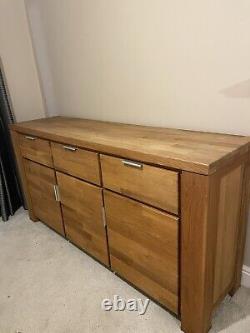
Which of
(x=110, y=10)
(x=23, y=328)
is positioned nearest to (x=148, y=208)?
(x=23, y=328)

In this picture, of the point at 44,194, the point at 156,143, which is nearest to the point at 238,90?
the point at 156,143

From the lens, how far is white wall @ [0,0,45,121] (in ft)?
6.91

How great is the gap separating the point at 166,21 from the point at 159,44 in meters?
0.12

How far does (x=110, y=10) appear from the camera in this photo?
63.5 inches

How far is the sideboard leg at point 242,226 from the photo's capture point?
4.03 feet

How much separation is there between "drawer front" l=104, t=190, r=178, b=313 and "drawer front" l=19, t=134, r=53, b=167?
0.58 m

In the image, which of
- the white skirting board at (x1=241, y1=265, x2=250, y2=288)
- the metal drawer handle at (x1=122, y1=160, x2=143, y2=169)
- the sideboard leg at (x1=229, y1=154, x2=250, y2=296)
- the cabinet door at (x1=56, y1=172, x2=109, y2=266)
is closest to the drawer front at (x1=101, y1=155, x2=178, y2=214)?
the metal drawer handle at (x1=122, y1=160, x2=143, y2=169)

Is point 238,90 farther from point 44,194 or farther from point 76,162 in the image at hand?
point 44,194

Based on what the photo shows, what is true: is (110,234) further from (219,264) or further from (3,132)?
(3,132)

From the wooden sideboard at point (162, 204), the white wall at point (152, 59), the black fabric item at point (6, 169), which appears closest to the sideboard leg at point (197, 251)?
the wooden sideboard at point (162, 204)

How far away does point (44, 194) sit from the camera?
6.35 ft

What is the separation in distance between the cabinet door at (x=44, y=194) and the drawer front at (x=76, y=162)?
6.1 inches

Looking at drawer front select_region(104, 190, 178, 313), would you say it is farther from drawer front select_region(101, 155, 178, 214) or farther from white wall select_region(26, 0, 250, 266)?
white wall select_region(26, 0, 250, 266)

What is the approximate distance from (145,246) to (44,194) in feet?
3.20
